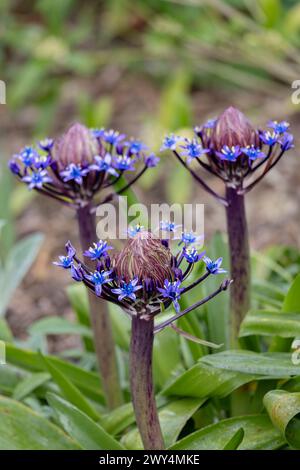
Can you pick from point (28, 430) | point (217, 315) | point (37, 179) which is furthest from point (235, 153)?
point (28, 430)

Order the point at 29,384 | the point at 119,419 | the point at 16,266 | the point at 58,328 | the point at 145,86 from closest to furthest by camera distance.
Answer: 1. the point at 119,419
2. the point at 29,384
3. the point at 58,328
4. the point at 16,266
5. the point at 145,86

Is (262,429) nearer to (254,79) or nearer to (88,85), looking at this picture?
(254,79)

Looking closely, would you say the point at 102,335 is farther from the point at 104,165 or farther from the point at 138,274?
the point at 138,274

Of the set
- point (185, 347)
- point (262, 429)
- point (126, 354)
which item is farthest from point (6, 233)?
point (262, 429)

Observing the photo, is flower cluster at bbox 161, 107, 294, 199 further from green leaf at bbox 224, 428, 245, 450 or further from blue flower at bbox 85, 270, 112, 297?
green leaf at bbox 224, 428, 245, 450

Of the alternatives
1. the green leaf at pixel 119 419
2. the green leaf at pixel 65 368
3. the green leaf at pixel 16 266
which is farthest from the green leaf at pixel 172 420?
the green leaf at pixel 16 266

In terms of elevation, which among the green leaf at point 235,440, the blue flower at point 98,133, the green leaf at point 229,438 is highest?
the blue flower at point 98,133

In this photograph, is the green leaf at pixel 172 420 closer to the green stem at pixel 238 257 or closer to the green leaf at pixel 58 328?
the green stem at pixel 238 257
